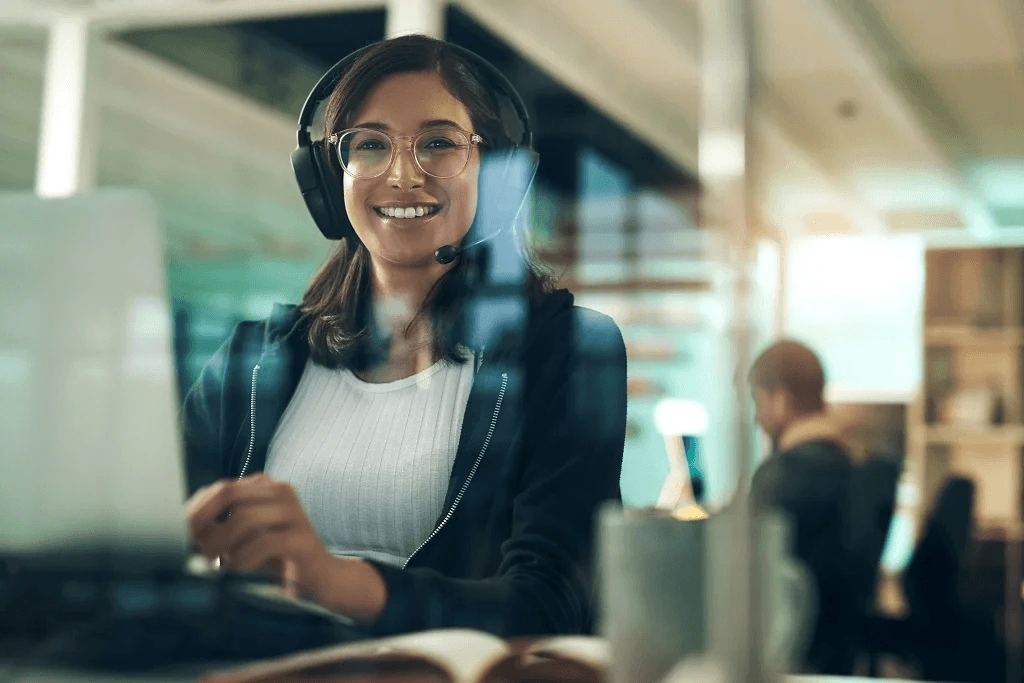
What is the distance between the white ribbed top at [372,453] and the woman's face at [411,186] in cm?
18

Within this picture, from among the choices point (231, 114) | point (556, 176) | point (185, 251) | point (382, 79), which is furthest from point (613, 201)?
point (231, 114)

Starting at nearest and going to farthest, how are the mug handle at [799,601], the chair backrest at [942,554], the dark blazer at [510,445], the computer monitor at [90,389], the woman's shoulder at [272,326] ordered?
the computer monitor at [90,389], the dark blazer at [510,445], the woman's shoulder at [272,326], the chair backrest at [942,554], the mug handle at [799,601]

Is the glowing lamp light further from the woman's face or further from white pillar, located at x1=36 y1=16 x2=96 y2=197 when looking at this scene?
white pillar, located at x1=36 y1=16 x2=96 y2=197

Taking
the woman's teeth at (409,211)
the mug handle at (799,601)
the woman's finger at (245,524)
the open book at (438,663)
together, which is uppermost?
the woman's teeth at (409,211)

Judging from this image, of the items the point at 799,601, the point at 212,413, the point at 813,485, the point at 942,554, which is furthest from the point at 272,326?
the point at 942,554

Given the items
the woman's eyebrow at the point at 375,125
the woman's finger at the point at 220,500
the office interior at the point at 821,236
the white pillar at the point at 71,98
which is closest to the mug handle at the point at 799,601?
the office interior at the point at 821,236

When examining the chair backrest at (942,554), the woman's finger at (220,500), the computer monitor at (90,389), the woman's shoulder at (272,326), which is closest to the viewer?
the computer monitor at (90,389)

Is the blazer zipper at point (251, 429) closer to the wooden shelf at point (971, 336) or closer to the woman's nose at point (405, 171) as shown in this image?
the woman's nose at point (405, 171)

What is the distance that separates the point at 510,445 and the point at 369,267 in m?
0.35

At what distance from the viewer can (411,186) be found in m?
1.48

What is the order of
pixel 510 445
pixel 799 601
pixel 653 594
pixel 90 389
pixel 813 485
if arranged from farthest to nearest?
pixel 799 601 < pixel 813 485 < pixel 510 445 < pixel 653 594 < pixel 90 389

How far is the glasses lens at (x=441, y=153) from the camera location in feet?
4.90

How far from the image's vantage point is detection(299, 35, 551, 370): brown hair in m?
1.47

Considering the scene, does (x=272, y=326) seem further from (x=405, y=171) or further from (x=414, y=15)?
(x=414, y=15)
